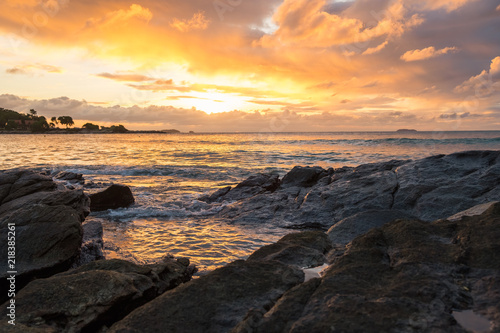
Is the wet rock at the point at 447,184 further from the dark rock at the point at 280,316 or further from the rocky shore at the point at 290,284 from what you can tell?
the dark rock at the point at 280,316

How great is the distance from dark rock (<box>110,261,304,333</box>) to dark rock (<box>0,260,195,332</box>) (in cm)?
67

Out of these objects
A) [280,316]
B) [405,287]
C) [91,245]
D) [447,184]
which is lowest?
[91,245]

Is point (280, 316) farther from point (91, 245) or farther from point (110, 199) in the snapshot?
point (110, 199)

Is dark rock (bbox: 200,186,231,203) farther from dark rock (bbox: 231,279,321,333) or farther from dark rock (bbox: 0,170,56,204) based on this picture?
dark rock (bbox: 231,279,321,333)

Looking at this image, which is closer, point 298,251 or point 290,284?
point 290,284

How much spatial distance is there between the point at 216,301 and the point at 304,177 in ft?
45.9

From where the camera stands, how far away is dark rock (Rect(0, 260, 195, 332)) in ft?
12.3

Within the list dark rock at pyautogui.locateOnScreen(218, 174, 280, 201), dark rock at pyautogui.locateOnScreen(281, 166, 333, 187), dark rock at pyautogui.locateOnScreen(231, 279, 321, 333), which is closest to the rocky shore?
dark rock at pyautogui.locateOnScreen(231, 279, 321, 333)

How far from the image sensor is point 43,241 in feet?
21.2

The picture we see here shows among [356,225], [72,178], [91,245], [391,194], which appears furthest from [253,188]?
[72,178]

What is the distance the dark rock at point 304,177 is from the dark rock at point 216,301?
12.7 metres

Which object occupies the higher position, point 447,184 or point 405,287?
point 447,184

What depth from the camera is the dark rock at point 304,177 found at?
→ 1691 cm

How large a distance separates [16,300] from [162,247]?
5.40 m
